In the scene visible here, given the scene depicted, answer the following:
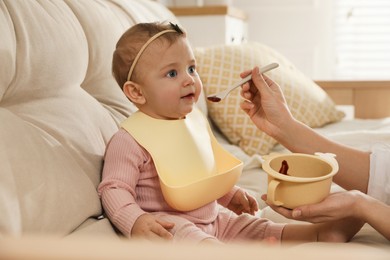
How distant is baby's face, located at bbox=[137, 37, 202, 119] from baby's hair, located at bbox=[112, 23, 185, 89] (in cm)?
1

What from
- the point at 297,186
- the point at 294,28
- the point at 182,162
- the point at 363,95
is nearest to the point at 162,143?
the point at 182,162

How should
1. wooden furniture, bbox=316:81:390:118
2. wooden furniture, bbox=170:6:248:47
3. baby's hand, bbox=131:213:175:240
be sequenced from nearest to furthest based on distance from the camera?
baby's hand, bbox=131:213:175:240, wooden furniture, bbox=316:81:390:118, wooden furniture, bbox=170:6:248:47

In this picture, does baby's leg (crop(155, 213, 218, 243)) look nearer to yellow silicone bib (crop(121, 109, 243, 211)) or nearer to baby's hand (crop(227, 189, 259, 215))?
yellow silicone bib (crop(121, 109, 243, 211))

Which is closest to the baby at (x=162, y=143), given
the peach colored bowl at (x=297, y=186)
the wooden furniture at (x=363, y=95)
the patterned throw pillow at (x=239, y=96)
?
the peach colored bowl at (x=297, y=186)

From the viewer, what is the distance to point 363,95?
2.79 metres

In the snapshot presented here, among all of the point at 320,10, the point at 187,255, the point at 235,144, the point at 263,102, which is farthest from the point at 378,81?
the point at 187,255

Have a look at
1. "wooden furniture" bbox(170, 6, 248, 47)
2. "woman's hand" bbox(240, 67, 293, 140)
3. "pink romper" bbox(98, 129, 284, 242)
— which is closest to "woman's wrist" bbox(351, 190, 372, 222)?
"pink romper" bbox(98, 129, 284, 242)

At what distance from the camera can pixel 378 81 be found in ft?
9.07

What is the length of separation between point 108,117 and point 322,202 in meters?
0.55

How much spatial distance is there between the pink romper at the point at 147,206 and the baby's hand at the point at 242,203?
0.01 m

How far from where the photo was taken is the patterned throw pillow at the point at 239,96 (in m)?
2.12

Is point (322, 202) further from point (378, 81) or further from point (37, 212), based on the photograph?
point (378, 81)

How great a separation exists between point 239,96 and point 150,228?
1264mm

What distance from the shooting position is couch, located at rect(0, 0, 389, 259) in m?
0.40
